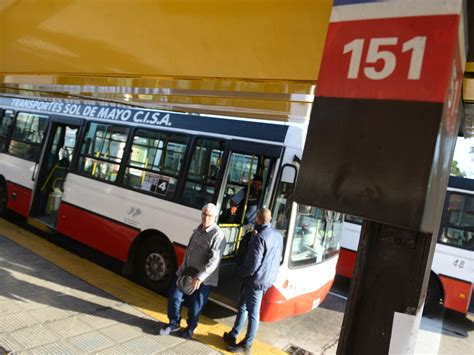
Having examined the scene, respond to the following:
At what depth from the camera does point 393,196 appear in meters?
1.32

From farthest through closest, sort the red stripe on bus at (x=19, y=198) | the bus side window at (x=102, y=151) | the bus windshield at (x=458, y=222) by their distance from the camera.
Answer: the red stripe on bus at (x=19, y=198), the bus windshield at (x=458, y=222), the bus side window at (x=102, y=151)

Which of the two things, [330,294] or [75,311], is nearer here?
[75,311]

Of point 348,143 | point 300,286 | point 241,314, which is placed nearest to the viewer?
point 348,143

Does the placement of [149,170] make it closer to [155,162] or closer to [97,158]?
[155,162]

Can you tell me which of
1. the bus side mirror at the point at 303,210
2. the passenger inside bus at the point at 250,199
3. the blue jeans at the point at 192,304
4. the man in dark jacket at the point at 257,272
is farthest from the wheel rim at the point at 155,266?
the bus side mirror at the point at 303,210

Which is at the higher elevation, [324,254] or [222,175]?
[222,175]

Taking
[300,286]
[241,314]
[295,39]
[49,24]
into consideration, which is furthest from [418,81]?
[300,286]

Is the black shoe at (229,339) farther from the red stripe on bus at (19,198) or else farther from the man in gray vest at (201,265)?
the red stripe on bus at (19,198)

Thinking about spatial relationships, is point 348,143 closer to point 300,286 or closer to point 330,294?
point 300,286

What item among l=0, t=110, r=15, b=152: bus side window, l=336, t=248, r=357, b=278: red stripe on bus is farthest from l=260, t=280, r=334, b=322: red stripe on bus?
l=0, t=110, r=15, b=152: bus side window

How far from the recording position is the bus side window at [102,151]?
7180 millimetres

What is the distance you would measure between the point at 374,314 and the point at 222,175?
4.35 m

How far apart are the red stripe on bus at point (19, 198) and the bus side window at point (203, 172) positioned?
14.5ft

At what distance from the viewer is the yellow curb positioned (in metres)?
5.16
